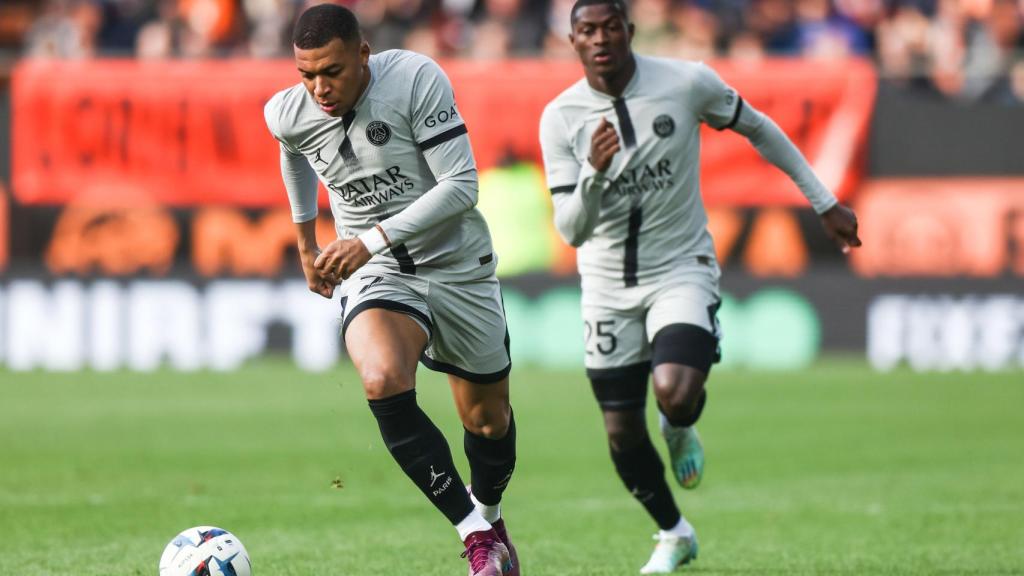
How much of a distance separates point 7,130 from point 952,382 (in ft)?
37.3

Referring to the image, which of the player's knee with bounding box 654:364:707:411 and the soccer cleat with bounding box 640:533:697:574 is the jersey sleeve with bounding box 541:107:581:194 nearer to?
the player's knee with bounding box 654:364:707:411

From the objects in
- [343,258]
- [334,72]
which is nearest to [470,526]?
[343,258]

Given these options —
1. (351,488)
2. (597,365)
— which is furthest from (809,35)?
(597,365)

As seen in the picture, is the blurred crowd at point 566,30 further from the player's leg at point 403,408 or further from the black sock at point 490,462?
the player's leg at point 403,408

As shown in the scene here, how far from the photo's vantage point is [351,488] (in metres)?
10.6

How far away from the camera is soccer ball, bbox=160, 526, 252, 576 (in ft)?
20.7

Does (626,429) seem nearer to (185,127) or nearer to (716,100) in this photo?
(716,100)

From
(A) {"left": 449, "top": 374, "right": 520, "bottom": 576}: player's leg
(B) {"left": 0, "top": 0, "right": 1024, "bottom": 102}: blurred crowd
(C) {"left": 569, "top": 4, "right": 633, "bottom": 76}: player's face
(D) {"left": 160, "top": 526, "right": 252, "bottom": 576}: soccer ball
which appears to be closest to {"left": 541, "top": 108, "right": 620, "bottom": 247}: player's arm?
(C) {"left": 569, "top": 4, "right": 633, "bottom": 76}: player's face

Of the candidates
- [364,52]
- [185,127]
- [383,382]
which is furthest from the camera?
[185,127]

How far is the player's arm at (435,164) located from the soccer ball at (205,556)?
133 cm

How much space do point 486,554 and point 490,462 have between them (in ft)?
2.66

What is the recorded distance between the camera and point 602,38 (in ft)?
24.7

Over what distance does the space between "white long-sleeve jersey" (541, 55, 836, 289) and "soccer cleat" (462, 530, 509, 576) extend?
6.03 feet

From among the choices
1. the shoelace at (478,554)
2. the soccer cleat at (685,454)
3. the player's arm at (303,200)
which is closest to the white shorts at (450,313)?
the player's arm at (303,200)
